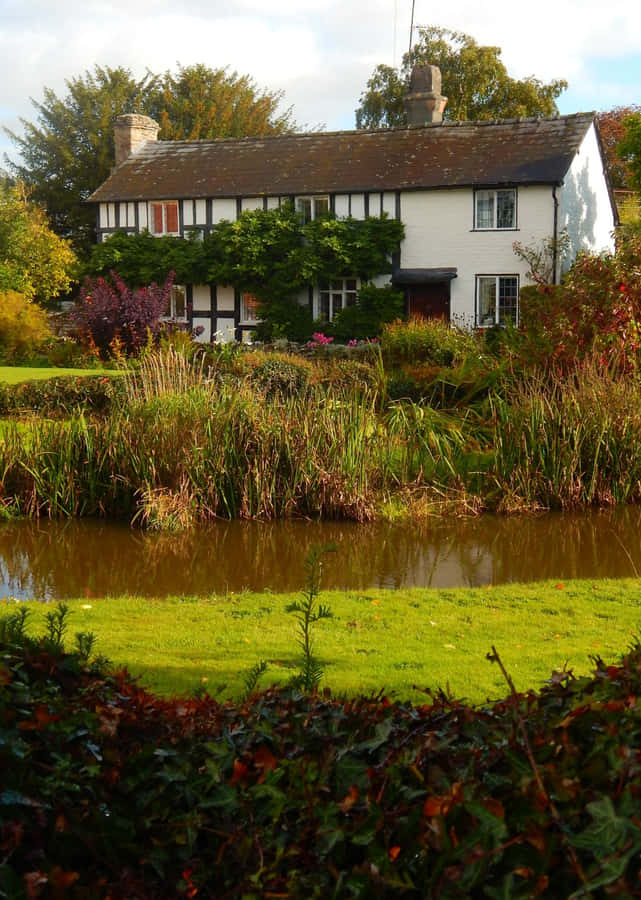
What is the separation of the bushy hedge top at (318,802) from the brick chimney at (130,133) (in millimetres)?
35602

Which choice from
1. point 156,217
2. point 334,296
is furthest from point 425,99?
point 156,217

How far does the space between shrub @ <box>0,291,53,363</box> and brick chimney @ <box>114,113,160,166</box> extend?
9.84 meters

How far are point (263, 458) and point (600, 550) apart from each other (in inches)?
133

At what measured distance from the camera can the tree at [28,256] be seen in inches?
1280

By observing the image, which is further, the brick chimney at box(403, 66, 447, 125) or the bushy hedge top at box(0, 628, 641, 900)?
the brick chimney at box(403, 66, 447, 125)

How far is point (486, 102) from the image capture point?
4444 centimetres

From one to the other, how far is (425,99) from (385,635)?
1223 inches

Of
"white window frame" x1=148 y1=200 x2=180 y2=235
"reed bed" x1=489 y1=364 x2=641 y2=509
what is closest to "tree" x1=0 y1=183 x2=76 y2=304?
"white window frame" x1=148 y1=200 x2=180 y2=235

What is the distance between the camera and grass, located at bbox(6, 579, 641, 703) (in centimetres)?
451

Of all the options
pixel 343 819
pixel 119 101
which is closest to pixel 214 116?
pixel 119 101

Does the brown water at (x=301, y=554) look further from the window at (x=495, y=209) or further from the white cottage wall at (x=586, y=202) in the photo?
the white cottage wall at (x=586, y=202)

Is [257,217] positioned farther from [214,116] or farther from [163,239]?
[214,116]

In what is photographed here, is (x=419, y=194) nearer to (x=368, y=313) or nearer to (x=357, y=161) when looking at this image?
(x=357, y=161)

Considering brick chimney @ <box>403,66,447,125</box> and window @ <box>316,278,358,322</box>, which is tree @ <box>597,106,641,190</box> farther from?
window @ <box>316,278,358,322</box>
